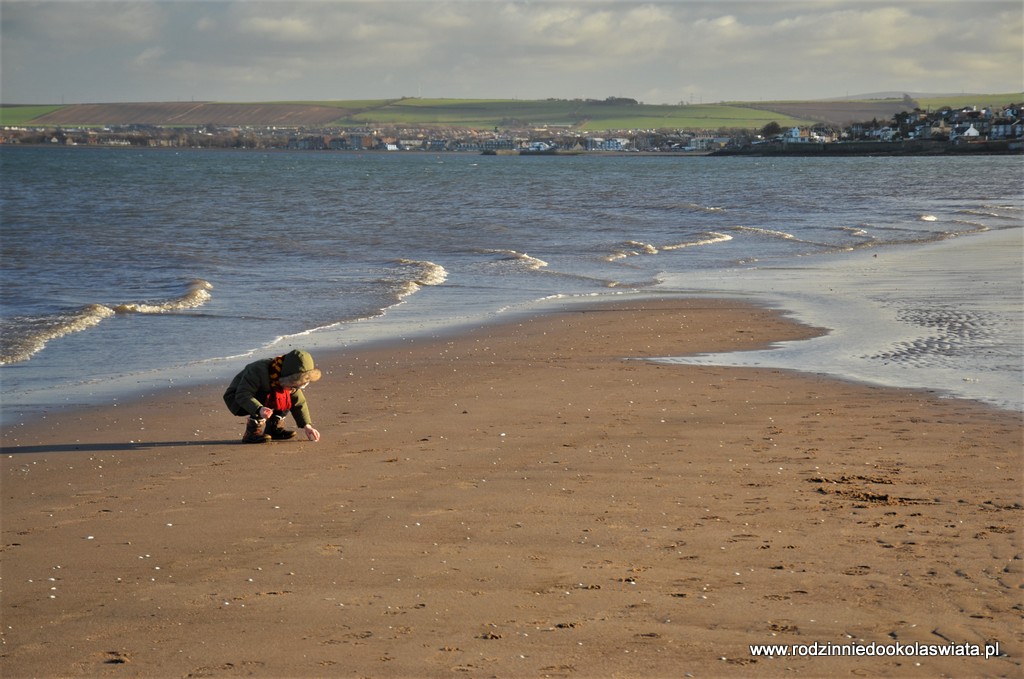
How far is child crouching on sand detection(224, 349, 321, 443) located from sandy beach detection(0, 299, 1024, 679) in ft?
0.77

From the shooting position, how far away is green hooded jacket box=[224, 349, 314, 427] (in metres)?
9.66

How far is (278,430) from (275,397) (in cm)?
29

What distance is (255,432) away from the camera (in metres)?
9.59

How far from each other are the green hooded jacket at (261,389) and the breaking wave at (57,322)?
531 centimetres

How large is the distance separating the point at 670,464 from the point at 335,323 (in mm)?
9575

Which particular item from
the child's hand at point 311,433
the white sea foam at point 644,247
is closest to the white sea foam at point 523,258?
the white sea foam at point 644,247

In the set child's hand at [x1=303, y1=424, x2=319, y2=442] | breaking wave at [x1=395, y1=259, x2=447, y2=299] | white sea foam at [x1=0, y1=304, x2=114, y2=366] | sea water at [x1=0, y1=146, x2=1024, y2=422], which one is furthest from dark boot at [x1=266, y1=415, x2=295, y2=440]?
breaking wave at [x1=395, y1=259, x2=447, y2=299]

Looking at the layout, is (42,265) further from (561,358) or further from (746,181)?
(746,181)

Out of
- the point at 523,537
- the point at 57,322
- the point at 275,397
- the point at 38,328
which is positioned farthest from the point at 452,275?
the point at 523,537

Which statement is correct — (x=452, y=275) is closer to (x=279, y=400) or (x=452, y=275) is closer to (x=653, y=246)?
(x=653, y=246)

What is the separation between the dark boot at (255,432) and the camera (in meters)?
9.57

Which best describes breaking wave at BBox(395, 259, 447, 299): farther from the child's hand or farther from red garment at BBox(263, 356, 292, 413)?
the child's hand

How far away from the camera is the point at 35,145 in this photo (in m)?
191

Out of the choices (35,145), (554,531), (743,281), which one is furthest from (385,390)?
(35,145)
